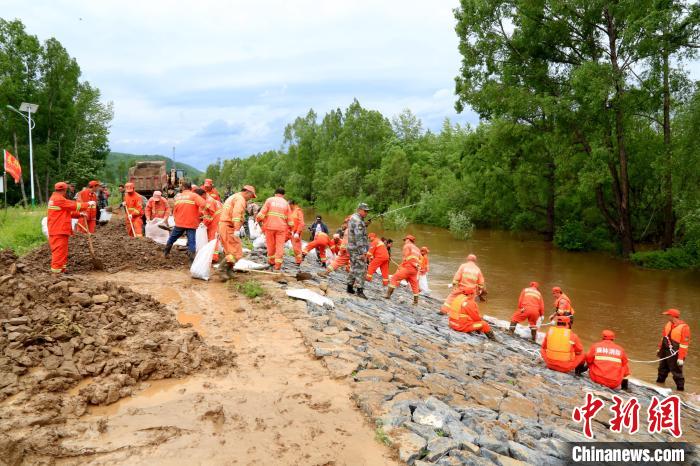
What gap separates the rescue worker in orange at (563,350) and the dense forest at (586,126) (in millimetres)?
13570

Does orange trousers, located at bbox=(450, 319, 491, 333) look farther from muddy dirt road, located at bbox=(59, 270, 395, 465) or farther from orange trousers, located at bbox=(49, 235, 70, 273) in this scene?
orange trousers, located at bbox=(49, 235, 70, 273)

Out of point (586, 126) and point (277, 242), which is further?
point (586, 126)

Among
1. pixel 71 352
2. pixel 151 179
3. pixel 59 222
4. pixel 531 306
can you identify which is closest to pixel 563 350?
pixel 531 306

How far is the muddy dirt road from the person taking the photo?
11.1 feet

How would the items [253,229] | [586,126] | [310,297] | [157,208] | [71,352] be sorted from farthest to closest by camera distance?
[586,126] < [253,229] < [157,208] < [310,297] < [71,352]

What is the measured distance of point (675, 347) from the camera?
27.3ft

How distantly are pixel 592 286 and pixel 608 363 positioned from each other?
11882mm

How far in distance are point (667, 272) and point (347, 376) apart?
2097 cm

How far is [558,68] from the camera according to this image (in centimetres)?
2212

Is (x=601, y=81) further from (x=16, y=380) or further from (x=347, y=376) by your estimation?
(x=16, y=380)

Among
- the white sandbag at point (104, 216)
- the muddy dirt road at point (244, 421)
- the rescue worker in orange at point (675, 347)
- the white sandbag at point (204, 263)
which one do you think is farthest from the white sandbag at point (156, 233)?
the rescue worker in orange at point (675, 347)

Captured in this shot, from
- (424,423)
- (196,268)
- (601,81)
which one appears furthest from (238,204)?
(601,81)

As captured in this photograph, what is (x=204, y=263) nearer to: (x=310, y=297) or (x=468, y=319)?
(x=310, y=297)

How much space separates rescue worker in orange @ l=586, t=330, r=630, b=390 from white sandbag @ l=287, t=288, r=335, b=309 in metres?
4.39
